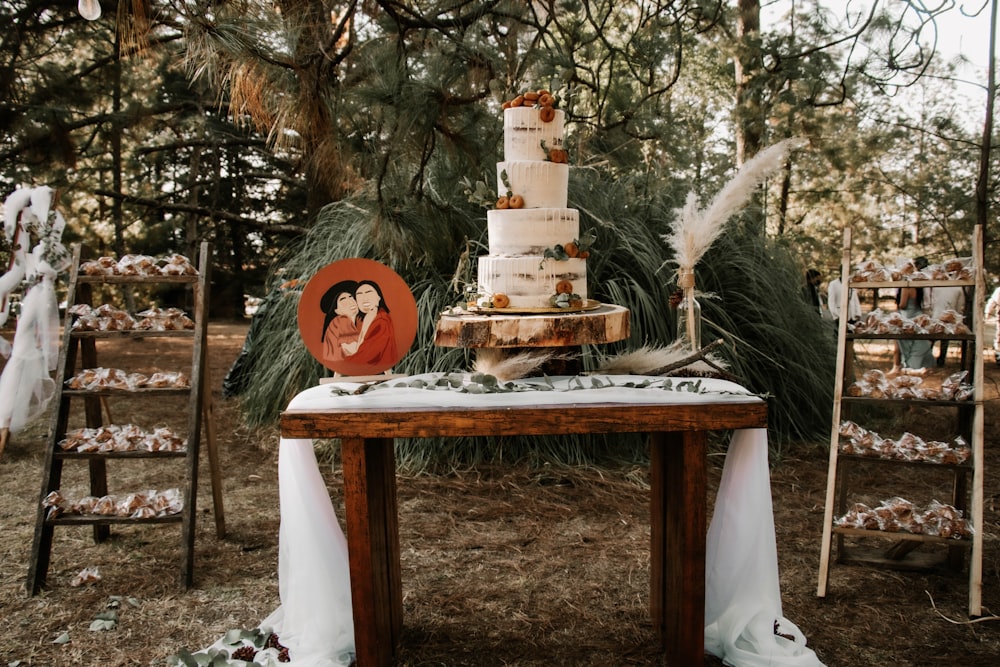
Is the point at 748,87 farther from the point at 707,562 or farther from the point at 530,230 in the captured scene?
the point at 707,562

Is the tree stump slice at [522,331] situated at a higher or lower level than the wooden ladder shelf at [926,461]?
higher

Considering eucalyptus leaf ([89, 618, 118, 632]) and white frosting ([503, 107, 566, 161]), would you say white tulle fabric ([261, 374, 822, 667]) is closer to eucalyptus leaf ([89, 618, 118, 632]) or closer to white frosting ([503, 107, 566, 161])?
eucalyptus leaf ([89, 618, 118, 632])

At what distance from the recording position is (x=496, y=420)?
79.6 inches

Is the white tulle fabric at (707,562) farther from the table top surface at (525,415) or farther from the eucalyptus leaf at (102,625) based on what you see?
the eucalyptus leaf at (102,625)

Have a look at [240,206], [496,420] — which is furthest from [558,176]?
[240,206]

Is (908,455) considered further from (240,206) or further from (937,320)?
(240,206)

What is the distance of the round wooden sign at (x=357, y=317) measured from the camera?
2.54m

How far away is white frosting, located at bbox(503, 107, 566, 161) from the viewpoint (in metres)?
2.68

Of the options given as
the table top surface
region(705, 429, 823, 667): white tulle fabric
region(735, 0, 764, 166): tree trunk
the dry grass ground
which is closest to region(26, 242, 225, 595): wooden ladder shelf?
the dry grass ground

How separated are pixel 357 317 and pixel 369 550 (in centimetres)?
82

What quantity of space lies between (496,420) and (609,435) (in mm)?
2562

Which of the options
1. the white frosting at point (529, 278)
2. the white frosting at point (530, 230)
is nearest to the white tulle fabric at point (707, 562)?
the white frosting at point (529, 278)

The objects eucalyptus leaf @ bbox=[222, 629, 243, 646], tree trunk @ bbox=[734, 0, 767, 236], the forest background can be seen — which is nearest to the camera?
eucalyptus leaf @ bbox=[222, 629, 243, 646]

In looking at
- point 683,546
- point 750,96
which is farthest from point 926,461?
point 750,96
